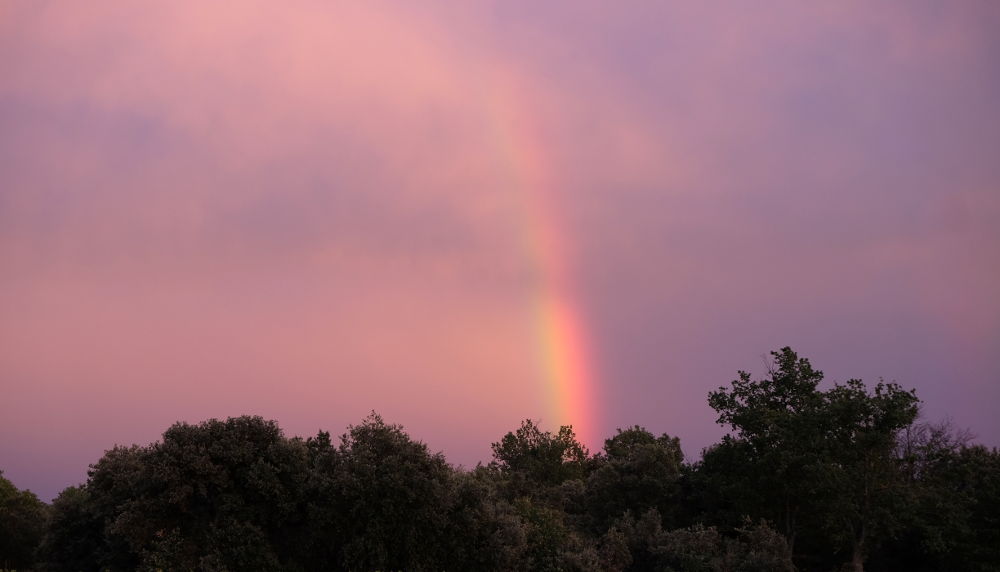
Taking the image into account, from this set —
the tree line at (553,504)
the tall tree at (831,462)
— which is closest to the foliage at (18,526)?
the tree line at (553,504)

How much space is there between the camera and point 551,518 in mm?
50719

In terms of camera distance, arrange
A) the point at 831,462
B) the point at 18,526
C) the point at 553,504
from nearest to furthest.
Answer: the point at 831,462 → the point at 18,526 → the point at 553,504

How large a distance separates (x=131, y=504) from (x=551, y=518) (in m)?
25.7

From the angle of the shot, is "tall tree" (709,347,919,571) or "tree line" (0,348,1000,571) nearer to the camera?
"tree line" (0,348,1000,571)

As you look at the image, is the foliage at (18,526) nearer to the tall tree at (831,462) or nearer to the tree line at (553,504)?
the tree line at (553,504)

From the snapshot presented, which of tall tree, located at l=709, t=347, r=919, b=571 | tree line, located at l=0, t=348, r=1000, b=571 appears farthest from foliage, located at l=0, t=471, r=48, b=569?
tall tree, located at l=709, t=347, r=919, b=571

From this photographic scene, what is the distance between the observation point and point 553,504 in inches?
3007

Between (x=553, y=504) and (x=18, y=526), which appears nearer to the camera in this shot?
(x=18, y=526)

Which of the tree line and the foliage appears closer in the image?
the tree line

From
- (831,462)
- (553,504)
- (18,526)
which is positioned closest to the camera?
(831,462)

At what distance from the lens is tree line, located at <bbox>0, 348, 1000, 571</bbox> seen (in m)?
38.6

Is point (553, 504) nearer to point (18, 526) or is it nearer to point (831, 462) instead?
point (831, 462)

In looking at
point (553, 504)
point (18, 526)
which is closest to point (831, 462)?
point (553, 504)

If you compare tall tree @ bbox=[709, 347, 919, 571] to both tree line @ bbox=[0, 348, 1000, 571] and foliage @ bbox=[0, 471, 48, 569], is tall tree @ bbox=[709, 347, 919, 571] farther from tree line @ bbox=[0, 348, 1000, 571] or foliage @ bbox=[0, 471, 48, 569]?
foliage @ bbox=[0, 471, 48, 569]
